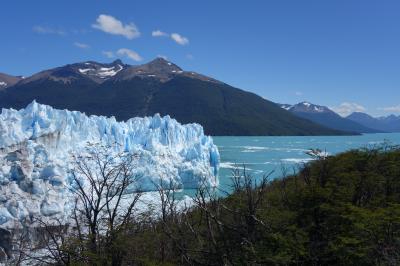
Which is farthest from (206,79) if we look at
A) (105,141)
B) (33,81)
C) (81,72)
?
(105,141)

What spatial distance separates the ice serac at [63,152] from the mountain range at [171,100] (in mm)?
87254

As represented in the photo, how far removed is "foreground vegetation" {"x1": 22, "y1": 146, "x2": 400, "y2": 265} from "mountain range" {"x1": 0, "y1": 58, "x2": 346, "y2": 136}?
11002 cm

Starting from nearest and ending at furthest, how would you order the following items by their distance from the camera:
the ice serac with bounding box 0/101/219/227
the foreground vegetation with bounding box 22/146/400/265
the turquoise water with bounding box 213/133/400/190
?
1. the foreground vegetation with bounding box 22/146/400/265
2. the ice serac with bounding box 0/101/219/227
3. the turquoise water with bounding box 213/133/400/190

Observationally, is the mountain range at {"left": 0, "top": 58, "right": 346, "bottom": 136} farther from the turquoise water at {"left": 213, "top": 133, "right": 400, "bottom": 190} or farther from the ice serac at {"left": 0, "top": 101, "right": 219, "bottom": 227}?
the ice serac at {"left": 0, "top": 101, "right": 219, "bottom": 227}

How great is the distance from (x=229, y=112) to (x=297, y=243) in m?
130

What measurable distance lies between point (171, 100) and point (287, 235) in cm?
13890

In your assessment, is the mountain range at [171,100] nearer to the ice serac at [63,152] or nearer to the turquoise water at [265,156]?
the turquoise water at [265,156]

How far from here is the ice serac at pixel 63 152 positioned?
17266 millimetres

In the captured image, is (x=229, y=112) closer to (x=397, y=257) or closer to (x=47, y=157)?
(x=47, y=157)

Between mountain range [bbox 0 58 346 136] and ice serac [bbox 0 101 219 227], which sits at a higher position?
mountain range [bbox 0 58 346 136]

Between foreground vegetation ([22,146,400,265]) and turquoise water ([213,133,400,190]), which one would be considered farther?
turquoise water ([213,133,400,190])

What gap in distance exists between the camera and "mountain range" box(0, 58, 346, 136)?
12975cm

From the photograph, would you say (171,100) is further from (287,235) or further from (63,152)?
(287,235)

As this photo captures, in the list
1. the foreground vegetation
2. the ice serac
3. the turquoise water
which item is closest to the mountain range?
the turquoise water
